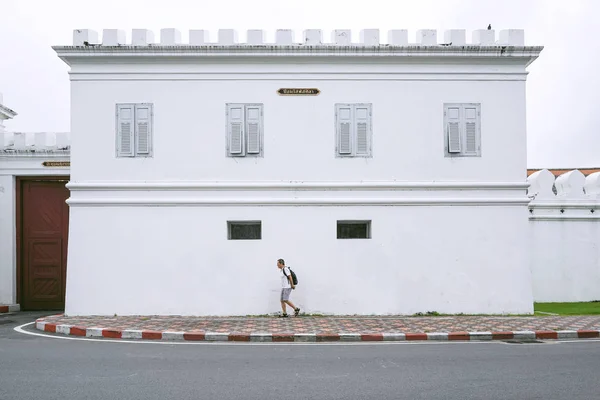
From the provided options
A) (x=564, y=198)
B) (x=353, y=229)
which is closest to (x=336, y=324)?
(x=353, y=229)

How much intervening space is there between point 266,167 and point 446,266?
473 cm

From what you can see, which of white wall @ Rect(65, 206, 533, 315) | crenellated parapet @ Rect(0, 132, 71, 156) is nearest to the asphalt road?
white wall @ Rect(65, 206, 533, 315)

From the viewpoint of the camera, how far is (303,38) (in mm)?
15164

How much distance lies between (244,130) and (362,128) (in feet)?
8.97

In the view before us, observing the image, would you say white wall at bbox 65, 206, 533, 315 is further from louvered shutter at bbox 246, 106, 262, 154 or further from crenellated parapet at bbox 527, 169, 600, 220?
crenellated parapet at bbox 527, 169, 600, 220

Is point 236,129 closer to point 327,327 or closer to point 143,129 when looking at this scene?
point 143,129

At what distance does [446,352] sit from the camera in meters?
10.3

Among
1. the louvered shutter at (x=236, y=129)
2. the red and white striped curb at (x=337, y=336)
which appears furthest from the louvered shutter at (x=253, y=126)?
the red and white striped curb at (x=337, y=336)

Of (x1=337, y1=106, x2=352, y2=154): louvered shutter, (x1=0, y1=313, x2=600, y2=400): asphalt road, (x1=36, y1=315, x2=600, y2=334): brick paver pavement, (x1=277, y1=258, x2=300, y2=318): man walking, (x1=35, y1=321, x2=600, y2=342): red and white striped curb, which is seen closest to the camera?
(x1=0, y1=313, x2=600, y2=400): asphalt road

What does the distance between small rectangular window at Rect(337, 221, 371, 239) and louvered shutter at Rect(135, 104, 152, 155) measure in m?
4.79

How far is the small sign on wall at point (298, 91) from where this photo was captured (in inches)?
603

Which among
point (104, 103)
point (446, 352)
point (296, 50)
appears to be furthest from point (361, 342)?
point (104, 103)

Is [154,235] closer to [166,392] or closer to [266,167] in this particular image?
[266,167]

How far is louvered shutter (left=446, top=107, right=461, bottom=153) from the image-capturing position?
15359 mm
